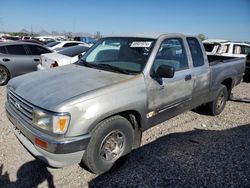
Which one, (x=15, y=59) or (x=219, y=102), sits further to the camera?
(x=15, y=59)

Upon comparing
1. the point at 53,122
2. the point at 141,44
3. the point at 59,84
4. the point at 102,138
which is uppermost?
the point at 141,44

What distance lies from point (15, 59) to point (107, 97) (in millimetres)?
7019

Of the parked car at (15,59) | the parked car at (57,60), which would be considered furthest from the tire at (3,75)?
the parked car at (57,60)

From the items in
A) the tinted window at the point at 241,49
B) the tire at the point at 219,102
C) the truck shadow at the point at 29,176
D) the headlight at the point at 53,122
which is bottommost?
the truck shadow at the point at 29,176

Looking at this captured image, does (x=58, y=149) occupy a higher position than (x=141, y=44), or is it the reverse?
(x=141, y=44)

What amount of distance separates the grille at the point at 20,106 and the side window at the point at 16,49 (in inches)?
238

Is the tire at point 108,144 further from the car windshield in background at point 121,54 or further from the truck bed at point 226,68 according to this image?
the truck bed at point 226,68

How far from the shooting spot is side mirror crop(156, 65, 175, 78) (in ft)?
11.9

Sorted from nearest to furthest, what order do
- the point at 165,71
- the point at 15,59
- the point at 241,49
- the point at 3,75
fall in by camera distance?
the point at 165,71 < the point at 3,75 < the point at 15,59 < the point at 241,49

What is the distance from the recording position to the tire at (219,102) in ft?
18.7

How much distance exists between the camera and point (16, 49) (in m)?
9.27

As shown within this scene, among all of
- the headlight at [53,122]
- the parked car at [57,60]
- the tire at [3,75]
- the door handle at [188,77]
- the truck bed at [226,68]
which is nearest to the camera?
the headlight at [53,122]

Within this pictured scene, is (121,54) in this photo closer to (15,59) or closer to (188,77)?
(188,77)

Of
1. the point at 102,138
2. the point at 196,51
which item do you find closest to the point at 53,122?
the point at 102,138
